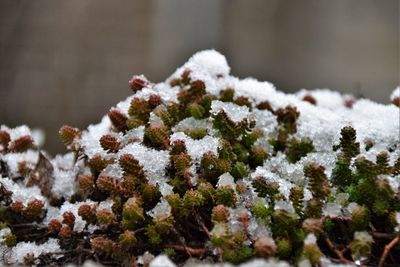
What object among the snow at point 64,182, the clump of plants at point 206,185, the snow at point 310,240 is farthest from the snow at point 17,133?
the snow at point 310,240

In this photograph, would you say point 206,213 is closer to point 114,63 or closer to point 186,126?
point 186,126

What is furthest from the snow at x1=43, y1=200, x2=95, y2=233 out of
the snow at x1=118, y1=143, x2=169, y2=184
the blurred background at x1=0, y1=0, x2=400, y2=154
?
the blurred background at x1=0, y1=0, x2=400, y2=154

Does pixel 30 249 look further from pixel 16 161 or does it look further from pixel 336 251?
pixel 336 251

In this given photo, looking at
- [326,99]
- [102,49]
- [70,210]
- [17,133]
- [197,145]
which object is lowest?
[70,210]

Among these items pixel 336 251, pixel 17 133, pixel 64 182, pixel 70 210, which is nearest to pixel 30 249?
pixel 70 210

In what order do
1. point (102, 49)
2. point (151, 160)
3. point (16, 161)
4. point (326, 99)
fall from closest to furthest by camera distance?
point (151, 160)
point (16, 161)
point (326, 99)
point (102, 49)

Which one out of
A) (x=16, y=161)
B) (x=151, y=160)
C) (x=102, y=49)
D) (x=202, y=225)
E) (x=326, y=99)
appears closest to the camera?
(x=202, y=225)

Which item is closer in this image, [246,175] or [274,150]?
[246,175]

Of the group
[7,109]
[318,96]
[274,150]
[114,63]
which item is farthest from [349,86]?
[274,150]
